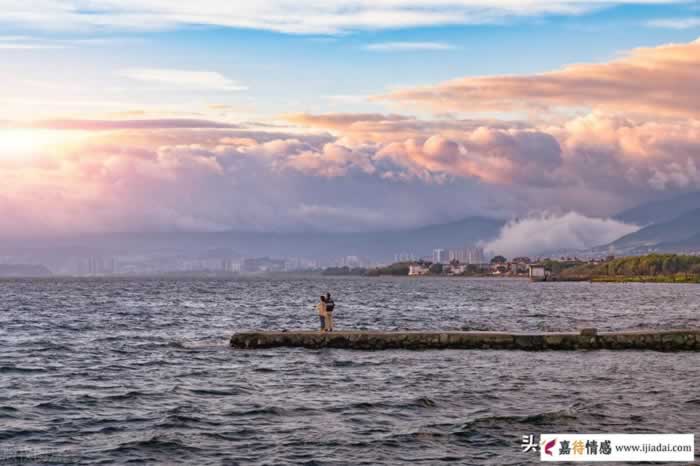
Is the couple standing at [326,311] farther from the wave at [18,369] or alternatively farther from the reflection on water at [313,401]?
the wave at [18,369]

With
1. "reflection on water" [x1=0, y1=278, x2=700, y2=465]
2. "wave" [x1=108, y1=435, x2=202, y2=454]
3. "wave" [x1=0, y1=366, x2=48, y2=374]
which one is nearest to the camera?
"wave" [x1=108, y1=435, x2=202, y2=454]

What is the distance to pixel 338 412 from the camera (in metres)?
35.9

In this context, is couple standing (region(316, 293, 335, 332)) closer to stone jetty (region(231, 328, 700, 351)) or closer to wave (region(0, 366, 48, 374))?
stone jetty (region(231, 328, 700, 351))

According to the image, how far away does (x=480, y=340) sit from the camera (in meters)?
60.9

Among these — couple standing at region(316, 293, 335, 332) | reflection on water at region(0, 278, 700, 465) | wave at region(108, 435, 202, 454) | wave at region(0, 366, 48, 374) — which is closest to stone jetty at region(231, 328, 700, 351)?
couple standing at region(316, 293, 335, 332)

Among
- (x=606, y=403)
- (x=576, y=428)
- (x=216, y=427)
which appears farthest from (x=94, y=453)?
(x=606, y=403)

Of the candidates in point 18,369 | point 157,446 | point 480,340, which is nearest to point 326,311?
point 480,340

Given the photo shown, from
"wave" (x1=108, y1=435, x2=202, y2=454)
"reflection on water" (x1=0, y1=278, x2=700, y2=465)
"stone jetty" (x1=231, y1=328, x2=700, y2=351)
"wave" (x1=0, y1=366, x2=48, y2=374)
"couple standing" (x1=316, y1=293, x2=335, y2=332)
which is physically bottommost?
"wave" (x1=108, y1=435, x2=202, y2=454)

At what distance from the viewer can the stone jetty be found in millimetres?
60719

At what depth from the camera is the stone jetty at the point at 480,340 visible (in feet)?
199

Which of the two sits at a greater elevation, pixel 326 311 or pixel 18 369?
pixel 326 311

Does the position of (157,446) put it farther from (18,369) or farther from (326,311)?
(326,311)

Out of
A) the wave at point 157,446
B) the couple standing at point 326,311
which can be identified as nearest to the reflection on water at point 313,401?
the wave at point 157,446

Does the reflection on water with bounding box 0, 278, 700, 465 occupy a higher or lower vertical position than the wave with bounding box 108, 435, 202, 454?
higher
